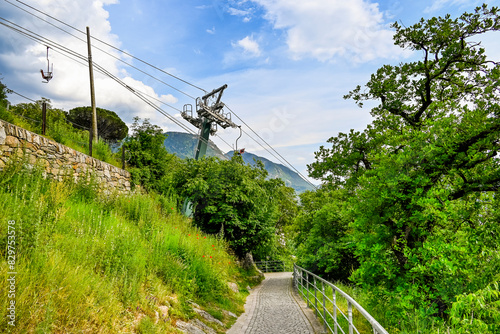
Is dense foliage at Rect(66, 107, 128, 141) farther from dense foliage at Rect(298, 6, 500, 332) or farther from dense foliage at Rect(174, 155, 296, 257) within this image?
dense foliage at Rect(298, 6, 500, 332)

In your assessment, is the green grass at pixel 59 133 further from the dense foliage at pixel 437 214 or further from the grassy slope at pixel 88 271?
the dense foliage at pixel 437 214

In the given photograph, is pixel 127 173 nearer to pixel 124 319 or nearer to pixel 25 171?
pixel 25 171

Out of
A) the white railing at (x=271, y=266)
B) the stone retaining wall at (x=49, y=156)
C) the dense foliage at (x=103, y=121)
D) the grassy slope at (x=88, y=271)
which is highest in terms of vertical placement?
the dense foliage at (x=103, y=121)

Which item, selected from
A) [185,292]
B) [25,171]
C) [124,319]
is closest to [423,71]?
[185,292]

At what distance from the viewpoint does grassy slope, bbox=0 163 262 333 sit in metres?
2.80

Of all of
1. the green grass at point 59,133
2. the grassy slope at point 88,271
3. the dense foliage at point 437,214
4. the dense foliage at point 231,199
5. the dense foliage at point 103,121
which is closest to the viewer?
the grassy slope at point 88,271

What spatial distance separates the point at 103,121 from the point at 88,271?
1247 inches

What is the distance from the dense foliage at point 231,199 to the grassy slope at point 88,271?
22.7ft

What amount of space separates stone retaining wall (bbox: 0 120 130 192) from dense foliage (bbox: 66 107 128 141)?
2134cm

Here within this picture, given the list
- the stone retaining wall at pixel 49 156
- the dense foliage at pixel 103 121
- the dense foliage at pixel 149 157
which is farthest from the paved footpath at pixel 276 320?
the dense foliage at pixel 103 121

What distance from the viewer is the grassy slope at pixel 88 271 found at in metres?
2.80

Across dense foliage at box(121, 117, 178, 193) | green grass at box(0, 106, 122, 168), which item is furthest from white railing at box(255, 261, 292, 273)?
green grass at box(0, 106, 122, 168)

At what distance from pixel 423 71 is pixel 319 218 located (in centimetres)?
776

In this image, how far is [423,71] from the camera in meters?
10.2
